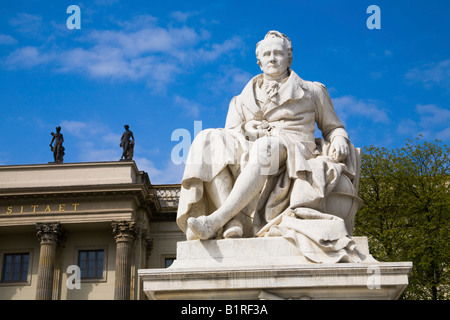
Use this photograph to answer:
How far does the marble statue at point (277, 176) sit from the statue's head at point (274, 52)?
0.01 metres

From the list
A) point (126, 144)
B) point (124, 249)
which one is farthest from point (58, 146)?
point (124, 249)

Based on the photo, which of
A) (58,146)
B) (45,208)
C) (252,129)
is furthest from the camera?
(58,146)

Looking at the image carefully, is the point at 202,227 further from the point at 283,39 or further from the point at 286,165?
the point at 283,39

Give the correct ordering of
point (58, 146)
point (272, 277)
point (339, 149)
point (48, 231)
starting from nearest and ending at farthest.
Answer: point (272, 277) → point (339, 149) → point (48, 231) → point (58, 146)

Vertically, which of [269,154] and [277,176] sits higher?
[269,154]

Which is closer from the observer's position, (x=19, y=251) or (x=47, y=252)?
(x=47, y=252)

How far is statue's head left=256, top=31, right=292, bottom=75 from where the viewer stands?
5.69 meters

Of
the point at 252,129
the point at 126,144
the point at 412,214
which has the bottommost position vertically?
the point at 252,129

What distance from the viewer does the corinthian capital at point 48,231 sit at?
3000 centimetres

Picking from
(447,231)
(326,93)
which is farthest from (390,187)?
(326,93)

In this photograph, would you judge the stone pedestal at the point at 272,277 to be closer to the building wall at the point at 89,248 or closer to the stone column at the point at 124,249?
the stone column at the point at 124,249

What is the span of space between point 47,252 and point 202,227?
87.6 ft

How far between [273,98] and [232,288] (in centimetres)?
187

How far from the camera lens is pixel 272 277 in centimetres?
425
